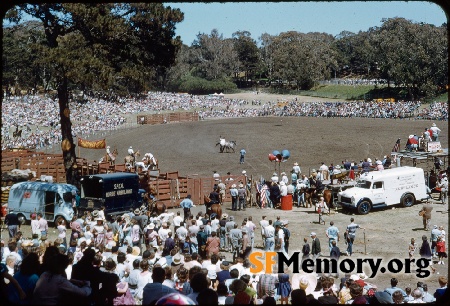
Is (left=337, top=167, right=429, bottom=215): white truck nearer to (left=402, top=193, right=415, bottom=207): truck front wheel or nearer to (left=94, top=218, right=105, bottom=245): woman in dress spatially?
(left=402, top=193, right=415, bottom=207): truck front wheel

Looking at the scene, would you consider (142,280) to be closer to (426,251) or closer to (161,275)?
(161,275)

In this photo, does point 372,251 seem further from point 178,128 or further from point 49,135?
point 178,128

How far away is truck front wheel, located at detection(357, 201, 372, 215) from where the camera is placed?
80.3 feet

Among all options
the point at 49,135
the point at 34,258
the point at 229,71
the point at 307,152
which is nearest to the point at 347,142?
the point at 307,152

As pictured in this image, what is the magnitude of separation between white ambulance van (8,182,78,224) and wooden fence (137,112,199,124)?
48.1 meters

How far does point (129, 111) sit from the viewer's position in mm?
73062

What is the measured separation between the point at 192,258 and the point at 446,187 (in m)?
18.8

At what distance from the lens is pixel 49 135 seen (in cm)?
4975

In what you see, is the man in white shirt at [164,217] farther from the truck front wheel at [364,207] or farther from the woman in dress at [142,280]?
the truck front wheel at [364,207]

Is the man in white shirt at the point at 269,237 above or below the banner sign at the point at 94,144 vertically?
below

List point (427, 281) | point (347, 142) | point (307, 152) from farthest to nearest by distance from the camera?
point (347, 142) → point (307, 152) → point (427, 281)

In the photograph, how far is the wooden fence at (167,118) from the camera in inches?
2781

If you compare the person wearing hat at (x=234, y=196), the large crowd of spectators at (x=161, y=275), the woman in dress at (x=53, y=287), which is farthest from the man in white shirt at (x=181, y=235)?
the woman in dress at (x=53, y=287)


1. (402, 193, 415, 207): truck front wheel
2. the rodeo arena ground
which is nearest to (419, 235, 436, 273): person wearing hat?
the rodeo arena ground
